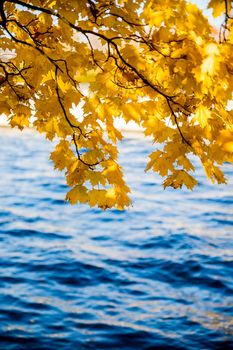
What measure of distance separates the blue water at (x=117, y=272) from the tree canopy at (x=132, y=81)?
3.00 meters

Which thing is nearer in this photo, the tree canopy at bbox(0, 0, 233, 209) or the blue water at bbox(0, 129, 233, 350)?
the tree canopy at bbox(0, 0, 233, 209)

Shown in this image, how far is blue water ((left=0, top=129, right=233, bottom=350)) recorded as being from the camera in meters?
6.71

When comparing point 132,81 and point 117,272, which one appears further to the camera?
point 117,272

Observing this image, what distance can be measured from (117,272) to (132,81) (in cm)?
553

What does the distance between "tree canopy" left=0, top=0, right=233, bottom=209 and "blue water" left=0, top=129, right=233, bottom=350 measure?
3.00 metres

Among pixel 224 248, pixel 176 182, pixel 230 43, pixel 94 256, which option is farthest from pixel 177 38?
pixel 224 248

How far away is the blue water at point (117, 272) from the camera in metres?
6.71

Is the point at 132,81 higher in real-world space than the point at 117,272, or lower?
higher

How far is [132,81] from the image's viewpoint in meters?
3.89

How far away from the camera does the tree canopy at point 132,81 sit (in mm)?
3457

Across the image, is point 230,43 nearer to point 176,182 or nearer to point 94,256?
point 176,182

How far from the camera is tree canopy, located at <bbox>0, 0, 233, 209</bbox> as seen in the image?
3.46 metres

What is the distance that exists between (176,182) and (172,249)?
20.7ft

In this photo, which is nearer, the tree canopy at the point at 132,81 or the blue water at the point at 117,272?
the tree canopy at the point at 132,81
